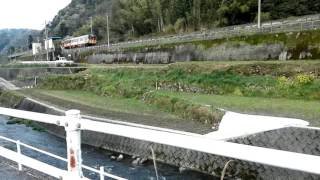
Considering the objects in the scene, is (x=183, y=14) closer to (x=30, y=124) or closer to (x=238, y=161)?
(x=30, y=124)

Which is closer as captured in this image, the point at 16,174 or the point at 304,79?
the point at 16,174

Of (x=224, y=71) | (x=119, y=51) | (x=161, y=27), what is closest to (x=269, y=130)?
(x=224, y=71)

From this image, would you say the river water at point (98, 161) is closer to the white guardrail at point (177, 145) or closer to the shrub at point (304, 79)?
the shrub at point (304, 79)

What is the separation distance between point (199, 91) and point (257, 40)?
20.5 ft

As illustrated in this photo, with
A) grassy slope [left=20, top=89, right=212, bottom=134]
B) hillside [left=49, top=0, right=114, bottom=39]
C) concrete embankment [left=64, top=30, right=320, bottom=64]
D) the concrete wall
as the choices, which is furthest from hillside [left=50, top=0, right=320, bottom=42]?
grassy slope [left=20, top=89, right=212, bottom=134]

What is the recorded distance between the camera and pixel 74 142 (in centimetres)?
347

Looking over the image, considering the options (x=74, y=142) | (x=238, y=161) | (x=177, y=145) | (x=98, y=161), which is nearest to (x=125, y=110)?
(x=98, y=161)

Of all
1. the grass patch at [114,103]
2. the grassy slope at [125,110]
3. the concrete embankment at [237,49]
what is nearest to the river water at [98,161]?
the grassy slope at [125,110]

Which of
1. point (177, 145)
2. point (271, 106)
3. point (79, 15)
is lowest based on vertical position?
point (271, 106)

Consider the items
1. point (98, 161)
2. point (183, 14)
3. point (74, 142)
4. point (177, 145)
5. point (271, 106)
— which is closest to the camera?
point (177, 145)

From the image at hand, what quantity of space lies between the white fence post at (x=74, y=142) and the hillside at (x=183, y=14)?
160 ft

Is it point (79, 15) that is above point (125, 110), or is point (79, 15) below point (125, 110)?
above

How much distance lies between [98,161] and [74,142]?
43.1ft

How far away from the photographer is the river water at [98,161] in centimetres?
1364
